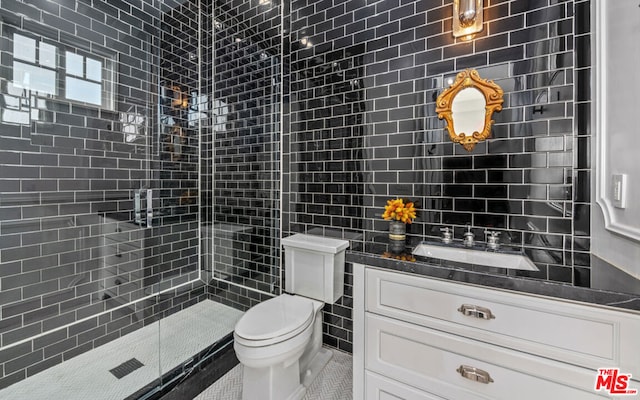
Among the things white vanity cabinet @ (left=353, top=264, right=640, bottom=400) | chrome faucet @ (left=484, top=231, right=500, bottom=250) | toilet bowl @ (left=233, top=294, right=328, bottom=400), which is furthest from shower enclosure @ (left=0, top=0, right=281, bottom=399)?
chrome faucet @ (left=484, top=231, right=500, bottom=250)

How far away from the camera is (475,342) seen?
1051 millimetres

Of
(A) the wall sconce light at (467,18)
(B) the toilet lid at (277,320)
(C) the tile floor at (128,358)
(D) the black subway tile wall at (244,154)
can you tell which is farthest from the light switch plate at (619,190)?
(C) the tile floor at (128,358)

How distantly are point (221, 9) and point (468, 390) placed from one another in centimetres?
335

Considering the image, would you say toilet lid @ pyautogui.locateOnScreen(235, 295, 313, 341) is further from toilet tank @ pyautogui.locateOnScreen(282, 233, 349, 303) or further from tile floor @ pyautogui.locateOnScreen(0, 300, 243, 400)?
tile floor @ pyautogui.locateOnScreen(0, 300, 243, 400)

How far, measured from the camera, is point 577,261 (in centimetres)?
121

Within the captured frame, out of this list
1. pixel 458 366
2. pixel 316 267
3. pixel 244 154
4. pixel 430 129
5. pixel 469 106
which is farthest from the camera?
pixel 244 154

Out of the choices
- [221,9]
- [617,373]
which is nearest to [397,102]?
[617,373]

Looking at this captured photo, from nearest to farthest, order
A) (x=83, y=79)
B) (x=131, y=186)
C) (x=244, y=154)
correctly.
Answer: (x=83, y=79)
(x=131, y=186)
(x=244, y=154)

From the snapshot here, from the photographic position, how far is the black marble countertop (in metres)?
0.83

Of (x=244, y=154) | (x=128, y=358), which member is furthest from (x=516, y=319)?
(x=128, y=358)

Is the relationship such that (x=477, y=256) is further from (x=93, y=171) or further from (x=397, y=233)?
(x=93, y=171)

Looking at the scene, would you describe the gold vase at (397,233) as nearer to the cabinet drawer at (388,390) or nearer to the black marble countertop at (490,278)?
the black marble countertop at (490,278)

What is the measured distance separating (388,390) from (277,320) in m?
0.65

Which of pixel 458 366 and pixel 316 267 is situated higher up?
pixel 316 267
